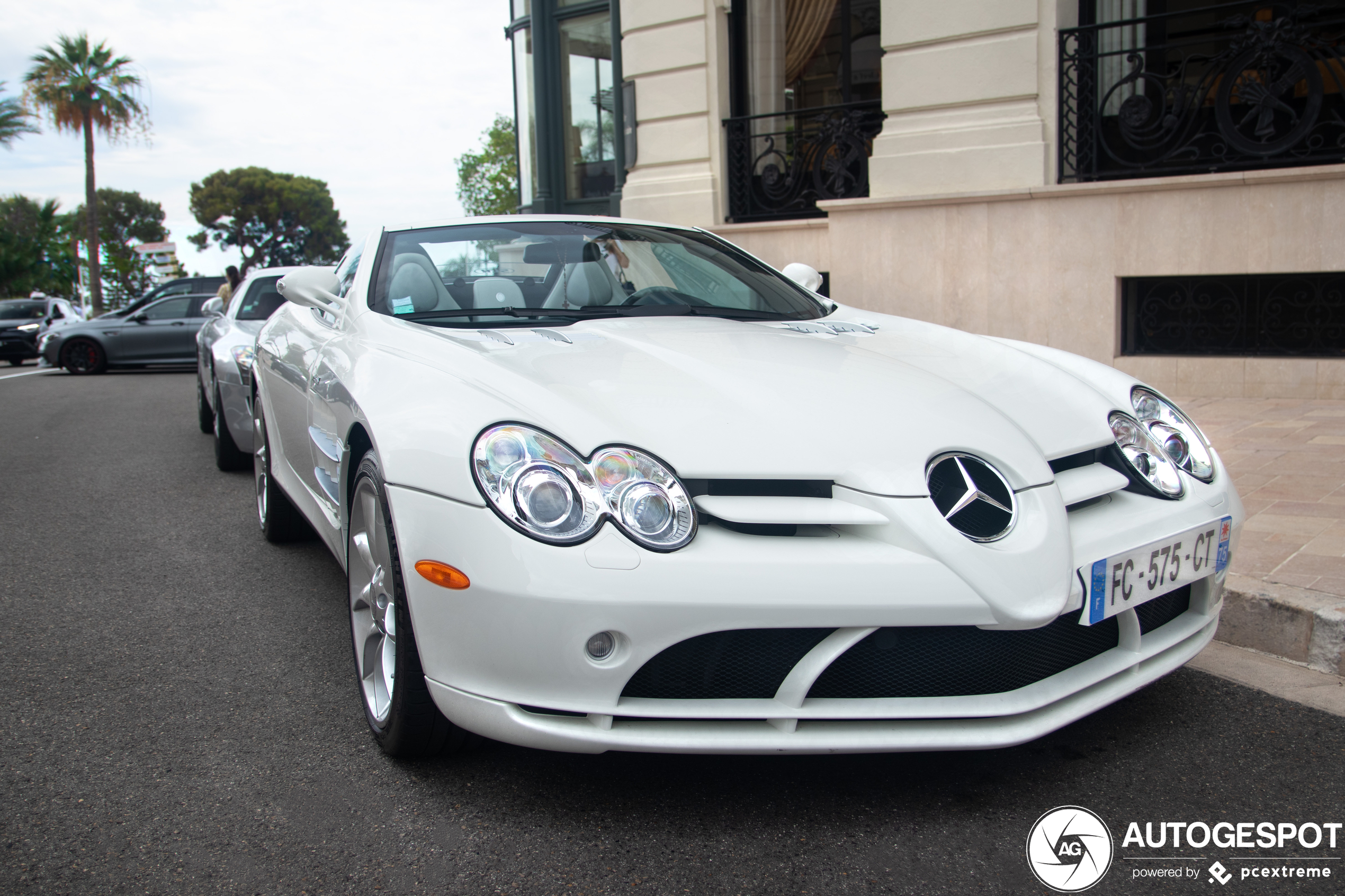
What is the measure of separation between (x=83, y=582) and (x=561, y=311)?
2.28m

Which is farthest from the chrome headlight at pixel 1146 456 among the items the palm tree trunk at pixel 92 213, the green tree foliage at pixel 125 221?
the green tree foliage at pixel 125 221

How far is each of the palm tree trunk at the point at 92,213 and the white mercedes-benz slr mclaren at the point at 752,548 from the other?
124 feet

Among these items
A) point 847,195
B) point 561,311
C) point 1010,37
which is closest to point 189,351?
point 847,195

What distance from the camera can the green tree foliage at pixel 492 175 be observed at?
210 ft

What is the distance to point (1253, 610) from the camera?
314 centimetres

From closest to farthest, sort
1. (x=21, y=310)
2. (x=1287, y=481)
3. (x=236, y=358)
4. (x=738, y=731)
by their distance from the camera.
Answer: (x=738, y=731), (x=1287, y=481), (x=236, y=358), (x=21, y=310)

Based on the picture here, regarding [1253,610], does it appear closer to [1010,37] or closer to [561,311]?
[561,311]

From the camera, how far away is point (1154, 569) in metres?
2.30

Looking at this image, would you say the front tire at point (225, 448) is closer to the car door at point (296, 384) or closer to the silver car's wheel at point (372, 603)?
the car door at point (296, 384)

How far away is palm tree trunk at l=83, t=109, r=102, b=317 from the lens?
35.7 meters

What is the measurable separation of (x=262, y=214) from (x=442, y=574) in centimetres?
7373

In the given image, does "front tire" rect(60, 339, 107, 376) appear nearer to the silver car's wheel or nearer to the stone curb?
the silver car's wheel

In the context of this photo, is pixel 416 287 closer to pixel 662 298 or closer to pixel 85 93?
pixel 662 298

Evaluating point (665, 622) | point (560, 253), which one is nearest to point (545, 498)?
point (665, 622)
